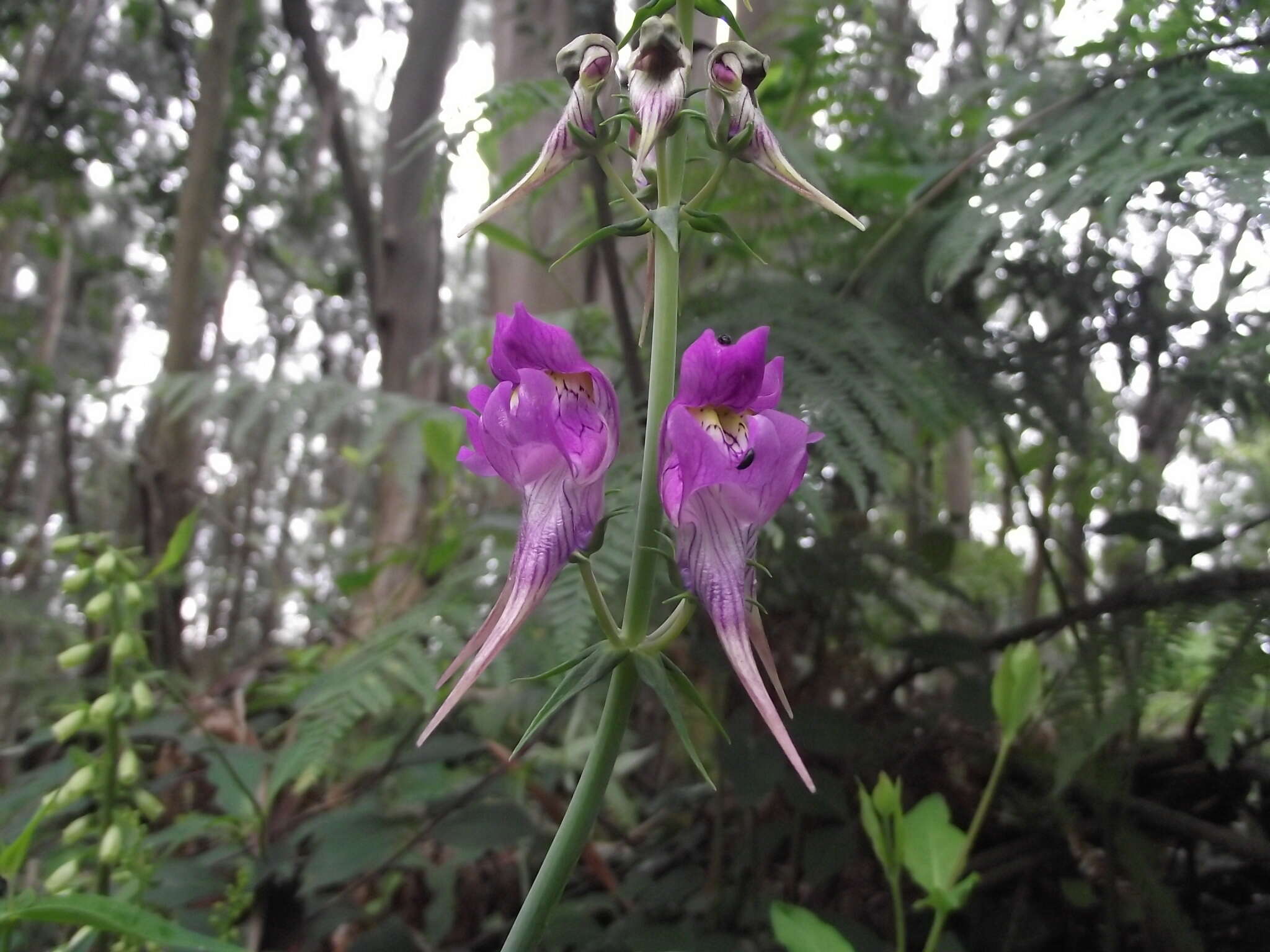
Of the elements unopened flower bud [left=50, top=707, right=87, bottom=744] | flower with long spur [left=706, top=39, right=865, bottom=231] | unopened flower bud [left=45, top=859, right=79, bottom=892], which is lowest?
unopened flower bud [left=45, top=859, right=79, bottom=892]

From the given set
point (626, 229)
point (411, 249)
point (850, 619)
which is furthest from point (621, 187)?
point (411, 249)

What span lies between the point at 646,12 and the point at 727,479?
0.32 meters

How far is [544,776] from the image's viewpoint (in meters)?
1.63

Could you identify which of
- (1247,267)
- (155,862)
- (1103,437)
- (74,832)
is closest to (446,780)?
(155,862)

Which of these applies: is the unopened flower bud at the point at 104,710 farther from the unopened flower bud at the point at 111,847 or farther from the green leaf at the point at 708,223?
the green leaf at the point at 708,223

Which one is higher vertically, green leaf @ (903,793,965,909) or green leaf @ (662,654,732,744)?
green leaf @ (662,654,732,744)

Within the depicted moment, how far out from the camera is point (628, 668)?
0.58m

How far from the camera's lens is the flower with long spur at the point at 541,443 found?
1.87 feet

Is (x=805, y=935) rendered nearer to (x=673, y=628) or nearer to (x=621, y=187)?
(x=673, y=628)

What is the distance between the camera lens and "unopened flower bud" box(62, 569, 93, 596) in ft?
3.21

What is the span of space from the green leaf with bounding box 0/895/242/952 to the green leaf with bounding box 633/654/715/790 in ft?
1.23

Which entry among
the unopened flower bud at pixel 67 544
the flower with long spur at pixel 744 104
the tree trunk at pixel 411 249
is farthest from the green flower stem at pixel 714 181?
the tree trunk at pixel 411 249

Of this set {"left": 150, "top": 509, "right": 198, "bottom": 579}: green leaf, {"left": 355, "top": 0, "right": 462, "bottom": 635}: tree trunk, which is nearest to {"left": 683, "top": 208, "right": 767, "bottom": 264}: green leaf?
{"left": 150, "top": 509, "right": 198, "bottom": 579}: green leaf

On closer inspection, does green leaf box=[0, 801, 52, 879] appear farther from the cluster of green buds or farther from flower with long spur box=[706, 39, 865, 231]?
flower with long spur box=[706, 39, 865, 231]
